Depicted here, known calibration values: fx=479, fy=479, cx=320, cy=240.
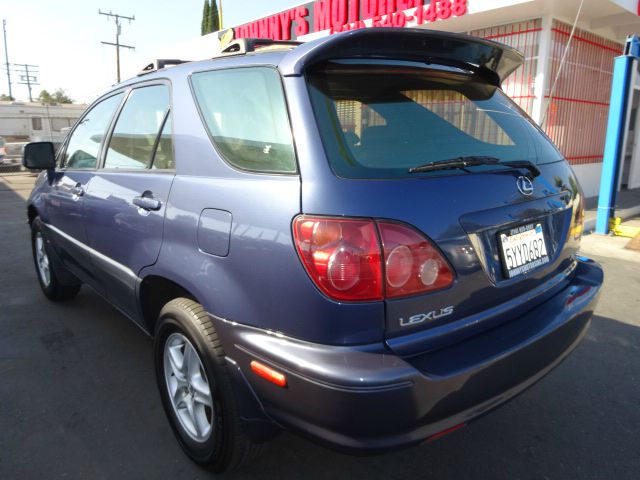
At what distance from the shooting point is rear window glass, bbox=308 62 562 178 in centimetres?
169

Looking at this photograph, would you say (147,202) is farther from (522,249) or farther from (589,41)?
(589,41)

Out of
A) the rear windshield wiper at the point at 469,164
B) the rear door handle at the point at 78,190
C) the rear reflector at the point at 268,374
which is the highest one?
the rear windshield wiper at the point at 469,164

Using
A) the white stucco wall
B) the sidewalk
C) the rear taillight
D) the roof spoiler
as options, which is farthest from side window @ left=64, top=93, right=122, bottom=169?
the white stucco wall

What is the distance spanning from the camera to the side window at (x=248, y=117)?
1767mm

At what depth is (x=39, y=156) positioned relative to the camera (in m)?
3.56

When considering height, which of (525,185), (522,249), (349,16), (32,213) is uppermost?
(349,16)

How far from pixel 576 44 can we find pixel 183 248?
1002 cm

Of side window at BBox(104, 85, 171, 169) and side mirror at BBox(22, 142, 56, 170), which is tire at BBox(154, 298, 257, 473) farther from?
side mirror at BBox(22, 142, 56, 170)

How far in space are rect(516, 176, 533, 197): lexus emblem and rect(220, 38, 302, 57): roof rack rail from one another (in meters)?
1.09

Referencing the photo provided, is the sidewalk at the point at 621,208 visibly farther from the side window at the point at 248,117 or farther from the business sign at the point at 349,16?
the side window at the point at 248,117

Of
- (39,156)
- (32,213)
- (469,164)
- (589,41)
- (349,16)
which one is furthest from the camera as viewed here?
(349,16)

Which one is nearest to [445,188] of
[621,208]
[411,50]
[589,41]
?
[411,50]

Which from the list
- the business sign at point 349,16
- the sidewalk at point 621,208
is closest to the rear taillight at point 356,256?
the sidewalk at point 621,208

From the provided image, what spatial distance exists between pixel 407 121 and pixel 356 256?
2.21 ft
